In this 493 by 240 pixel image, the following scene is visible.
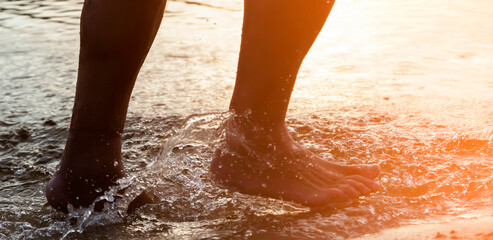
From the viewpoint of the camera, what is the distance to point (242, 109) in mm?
2092

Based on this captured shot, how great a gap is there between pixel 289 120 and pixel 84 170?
113cm

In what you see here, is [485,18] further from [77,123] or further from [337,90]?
[77,123]

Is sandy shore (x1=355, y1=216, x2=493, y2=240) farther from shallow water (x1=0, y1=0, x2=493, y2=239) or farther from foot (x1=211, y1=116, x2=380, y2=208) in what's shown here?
foot (x1=211, y1=116, x2=380, y2=208)

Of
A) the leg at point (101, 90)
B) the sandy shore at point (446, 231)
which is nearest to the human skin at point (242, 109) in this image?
the leg at point (101, 90)

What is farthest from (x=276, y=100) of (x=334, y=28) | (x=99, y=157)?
(x=334, y=28)

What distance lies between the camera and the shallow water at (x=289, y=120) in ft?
6.49

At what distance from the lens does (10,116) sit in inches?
121

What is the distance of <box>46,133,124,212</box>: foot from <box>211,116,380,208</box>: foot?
0.33 metres

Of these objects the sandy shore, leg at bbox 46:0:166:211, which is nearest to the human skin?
leg at bbox 46:0:166:211

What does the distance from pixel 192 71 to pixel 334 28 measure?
4.49ft

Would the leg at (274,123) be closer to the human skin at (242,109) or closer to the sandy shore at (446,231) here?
the human skin at (242,109)

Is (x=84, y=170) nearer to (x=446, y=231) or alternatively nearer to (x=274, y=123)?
(x=274, y=123)

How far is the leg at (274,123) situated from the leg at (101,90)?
285 mm

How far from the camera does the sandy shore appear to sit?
1750mm
